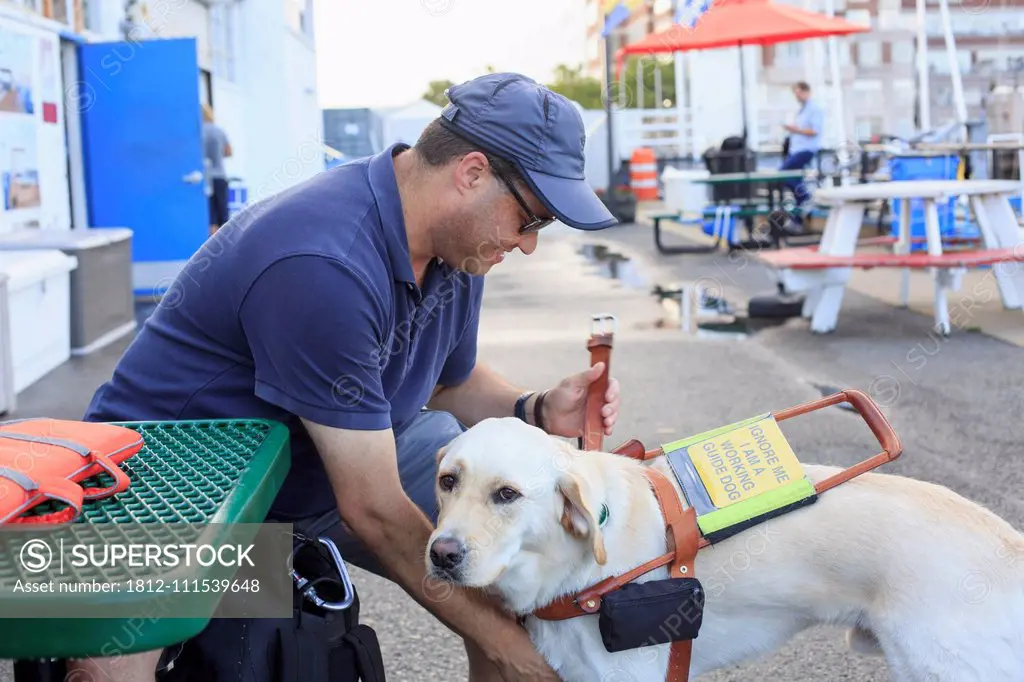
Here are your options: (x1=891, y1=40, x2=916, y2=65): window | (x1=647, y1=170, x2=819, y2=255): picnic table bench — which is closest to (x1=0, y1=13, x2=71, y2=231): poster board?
(x1=647, y1=170, x2=819, y2=255): picnic table bench

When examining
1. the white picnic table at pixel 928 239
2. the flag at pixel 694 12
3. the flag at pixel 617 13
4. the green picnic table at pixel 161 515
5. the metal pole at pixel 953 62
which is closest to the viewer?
the green picnic table at pixel 161 515

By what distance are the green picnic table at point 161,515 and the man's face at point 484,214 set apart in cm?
63

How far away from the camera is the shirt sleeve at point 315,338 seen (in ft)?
7.50

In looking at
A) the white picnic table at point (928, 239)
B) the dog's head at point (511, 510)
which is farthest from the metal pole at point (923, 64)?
the dog's head at point (511, 510)

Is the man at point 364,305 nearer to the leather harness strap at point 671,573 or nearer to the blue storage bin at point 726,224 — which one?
the leather harness strap at point 671,573

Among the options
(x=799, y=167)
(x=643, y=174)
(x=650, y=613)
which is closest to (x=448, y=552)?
(x=650, y=613)

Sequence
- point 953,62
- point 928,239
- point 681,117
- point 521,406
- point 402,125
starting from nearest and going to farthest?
point 521,406
point 928,239
point 953,62
point 681,117
point 402,125

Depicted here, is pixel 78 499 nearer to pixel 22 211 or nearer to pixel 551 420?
pixel 551 420

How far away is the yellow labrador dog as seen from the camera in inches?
91.0

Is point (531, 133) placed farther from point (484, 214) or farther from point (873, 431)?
point (873, 431)

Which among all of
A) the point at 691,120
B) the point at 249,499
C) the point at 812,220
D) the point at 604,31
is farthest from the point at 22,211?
the point at 691,120

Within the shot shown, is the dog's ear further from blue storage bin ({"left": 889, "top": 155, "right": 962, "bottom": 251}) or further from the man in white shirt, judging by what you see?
the man in white shirt

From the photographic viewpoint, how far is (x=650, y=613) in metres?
2.34

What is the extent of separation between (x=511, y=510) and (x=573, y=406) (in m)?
0.79
